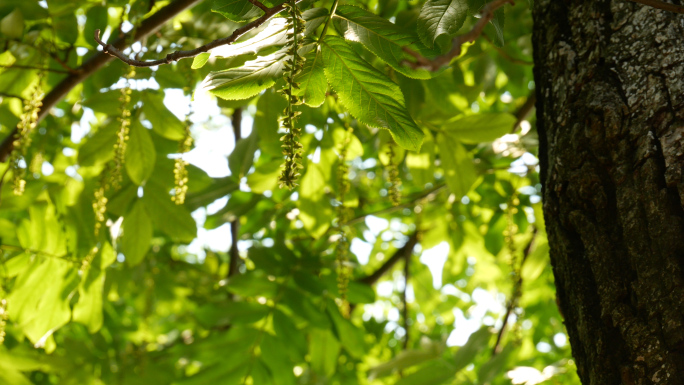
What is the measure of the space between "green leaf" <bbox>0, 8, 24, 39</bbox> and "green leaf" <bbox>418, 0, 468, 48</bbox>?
157 centimetres

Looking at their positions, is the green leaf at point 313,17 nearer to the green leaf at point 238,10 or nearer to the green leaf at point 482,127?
the green leaf at point 238,10

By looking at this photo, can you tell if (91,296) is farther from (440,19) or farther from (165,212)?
(440,19)

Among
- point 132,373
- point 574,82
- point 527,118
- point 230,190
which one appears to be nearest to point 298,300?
point 230,190

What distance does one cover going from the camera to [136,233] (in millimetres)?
2404

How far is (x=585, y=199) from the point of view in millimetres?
1179

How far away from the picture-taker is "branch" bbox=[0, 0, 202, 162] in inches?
79.1

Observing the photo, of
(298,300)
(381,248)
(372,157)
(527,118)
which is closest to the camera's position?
(298,300)

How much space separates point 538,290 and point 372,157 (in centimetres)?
163

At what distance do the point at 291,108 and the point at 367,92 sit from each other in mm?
277

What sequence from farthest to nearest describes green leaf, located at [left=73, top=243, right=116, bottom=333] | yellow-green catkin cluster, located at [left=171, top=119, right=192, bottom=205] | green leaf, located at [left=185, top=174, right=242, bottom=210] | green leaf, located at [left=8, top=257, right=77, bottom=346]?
green leaf, located at [left=185, top=174, right=242, bottom=210] < green leaf, located at [left=73, top=243, right=116, bottom=333] < green leaf, located at [left=8, top=257, right=77, bottom=346] < yellow-green catkin cluster, located at [left=171, top=119, right=192, bottom=205]

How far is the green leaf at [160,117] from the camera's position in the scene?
2.25 metres

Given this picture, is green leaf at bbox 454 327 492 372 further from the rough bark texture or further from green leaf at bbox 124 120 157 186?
green leaf at bbox 124 120 157 186

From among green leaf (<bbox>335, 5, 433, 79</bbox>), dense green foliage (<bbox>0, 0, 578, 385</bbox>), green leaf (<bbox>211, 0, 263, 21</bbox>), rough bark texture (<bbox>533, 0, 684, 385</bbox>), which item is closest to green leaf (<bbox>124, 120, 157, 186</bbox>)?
dense green foliage (<bbox>0, 0, 578, 385</bbox>)

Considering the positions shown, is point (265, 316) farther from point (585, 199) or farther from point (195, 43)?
point (585, 199)
